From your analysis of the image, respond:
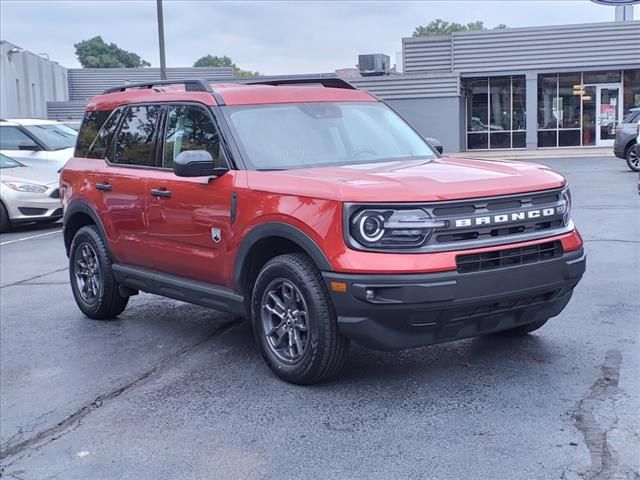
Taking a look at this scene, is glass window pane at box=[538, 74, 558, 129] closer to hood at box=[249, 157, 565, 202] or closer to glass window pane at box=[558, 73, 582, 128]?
glass window pane at box=[558, 73, 582, 128]

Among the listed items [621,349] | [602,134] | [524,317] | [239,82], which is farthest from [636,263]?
[602,134]

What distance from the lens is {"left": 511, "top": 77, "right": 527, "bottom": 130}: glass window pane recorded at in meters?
34.4

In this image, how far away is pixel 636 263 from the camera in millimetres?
8805

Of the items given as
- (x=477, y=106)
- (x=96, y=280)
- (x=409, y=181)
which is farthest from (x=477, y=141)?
(x=409, y=181)

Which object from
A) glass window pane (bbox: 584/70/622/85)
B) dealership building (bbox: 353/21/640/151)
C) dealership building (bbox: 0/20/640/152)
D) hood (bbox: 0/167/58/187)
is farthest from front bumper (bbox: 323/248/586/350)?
glass window pane (bbox: 584/70/622/85)

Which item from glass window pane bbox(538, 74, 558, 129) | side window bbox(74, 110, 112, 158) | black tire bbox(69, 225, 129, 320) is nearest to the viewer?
black tire bbox(69, 225, 129, 320)

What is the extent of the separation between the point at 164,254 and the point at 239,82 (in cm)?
160

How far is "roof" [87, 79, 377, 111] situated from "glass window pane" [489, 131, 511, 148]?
29.0 m

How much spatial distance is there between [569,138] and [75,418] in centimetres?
3197

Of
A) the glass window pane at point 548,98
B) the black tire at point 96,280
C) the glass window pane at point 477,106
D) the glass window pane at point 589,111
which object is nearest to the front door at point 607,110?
the glass window pane at point 589,111

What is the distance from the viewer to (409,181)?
16.0ft

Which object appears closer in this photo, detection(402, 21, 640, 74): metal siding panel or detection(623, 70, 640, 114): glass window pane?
detection(402, 21, 640, 74): metal siding panel

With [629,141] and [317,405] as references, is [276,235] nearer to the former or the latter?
[317,405]

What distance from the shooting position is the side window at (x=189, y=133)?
5.98 metres
